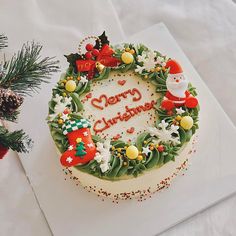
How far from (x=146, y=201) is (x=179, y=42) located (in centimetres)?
81

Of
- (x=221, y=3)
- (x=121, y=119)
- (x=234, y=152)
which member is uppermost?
(x=221, y=3)

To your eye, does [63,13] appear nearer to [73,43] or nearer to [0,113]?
[73,43]

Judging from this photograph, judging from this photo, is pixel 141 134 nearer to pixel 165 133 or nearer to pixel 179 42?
pixel 165 133

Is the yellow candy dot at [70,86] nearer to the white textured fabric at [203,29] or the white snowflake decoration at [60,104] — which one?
the white snowflake decoration at [60,104]

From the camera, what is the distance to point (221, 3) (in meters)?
2.38

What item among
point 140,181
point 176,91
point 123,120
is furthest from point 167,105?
point 140,181

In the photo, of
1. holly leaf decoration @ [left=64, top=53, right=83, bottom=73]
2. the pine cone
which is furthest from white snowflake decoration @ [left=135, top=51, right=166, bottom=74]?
the pine cone

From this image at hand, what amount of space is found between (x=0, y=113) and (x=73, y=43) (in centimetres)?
90

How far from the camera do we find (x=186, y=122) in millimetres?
1731

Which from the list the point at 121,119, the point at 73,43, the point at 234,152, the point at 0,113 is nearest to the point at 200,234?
the point at 234,152

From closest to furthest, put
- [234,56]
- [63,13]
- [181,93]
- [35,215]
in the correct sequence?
[181,93]
[35,215]
[234,56]
[63,13]

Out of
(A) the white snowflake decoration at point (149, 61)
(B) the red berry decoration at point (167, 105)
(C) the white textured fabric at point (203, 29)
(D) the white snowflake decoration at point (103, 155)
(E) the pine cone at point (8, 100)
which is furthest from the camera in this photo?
(C) the white textured fabric at point (203, 29)

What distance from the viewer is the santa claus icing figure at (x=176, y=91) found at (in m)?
1.75

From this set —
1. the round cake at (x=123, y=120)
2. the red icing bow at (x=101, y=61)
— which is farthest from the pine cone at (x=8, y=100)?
the red icing bow at (x=101, y=61)
